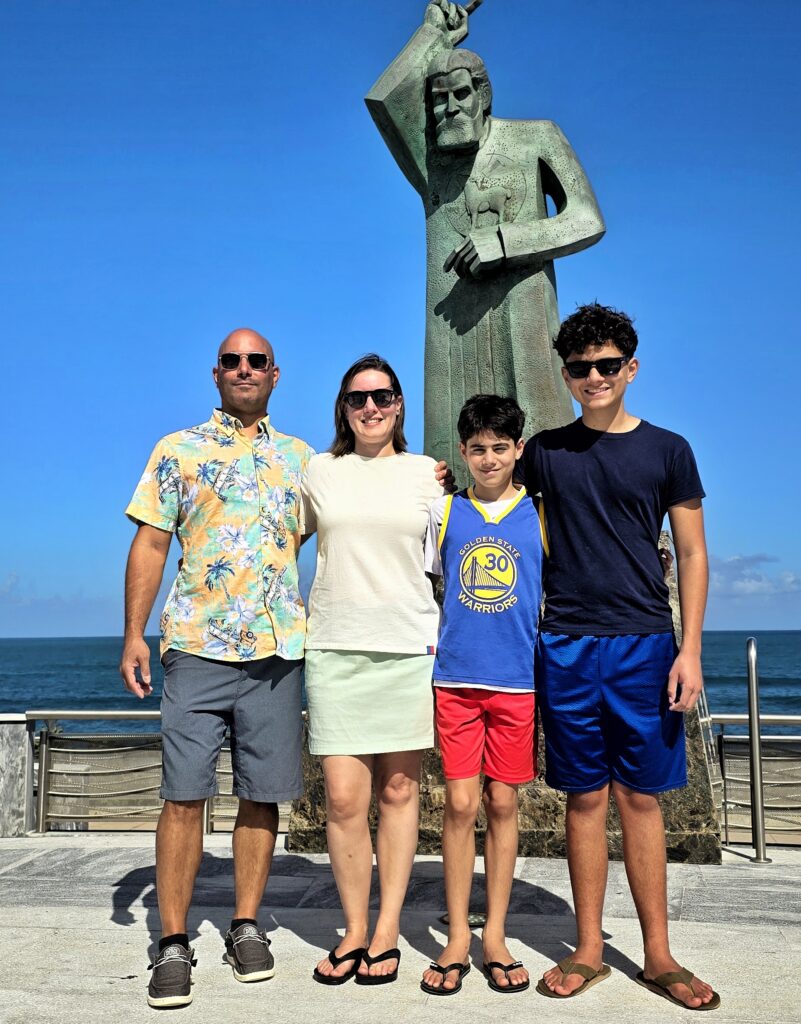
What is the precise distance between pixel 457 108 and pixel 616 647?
332 centimetres

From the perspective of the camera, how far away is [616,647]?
2963 millimetres

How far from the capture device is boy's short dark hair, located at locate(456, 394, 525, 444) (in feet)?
10.3

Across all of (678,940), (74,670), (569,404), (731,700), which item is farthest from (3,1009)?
(74,670)

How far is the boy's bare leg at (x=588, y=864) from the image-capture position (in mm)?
2977

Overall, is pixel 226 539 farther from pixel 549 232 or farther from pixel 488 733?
pixel 549 232

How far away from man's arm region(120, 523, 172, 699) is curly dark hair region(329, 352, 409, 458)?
63 centimetres

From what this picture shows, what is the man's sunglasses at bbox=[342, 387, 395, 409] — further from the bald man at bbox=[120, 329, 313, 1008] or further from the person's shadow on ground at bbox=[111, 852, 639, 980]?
the person's shadow on ground at bbox=[111, 852, 639, 980]

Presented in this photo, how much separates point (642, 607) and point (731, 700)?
121 ft

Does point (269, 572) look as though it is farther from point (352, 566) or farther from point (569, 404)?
point (569, 404)

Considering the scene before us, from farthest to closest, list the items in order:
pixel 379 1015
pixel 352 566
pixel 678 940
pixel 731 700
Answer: pixel 731 700
pixel 678 940
pixel 352 566
pixel 379 1015

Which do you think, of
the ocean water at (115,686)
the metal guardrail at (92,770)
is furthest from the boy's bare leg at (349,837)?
the ocean water at (115,686)

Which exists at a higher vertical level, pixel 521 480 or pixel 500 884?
pixel 521 480

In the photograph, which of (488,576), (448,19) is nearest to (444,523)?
(488,576)

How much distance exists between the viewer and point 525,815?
15.2 ft
